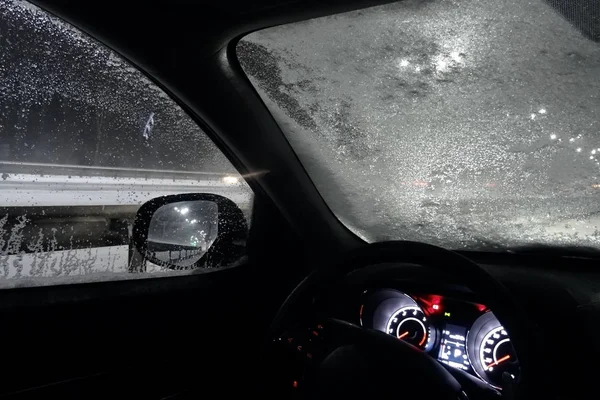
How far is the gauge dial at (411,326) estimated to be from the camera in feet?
6.23

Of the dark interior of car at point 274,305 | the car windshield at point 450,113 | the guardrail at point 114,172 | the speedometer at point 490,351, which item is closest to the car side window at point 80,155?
the guardrail at point 114,172

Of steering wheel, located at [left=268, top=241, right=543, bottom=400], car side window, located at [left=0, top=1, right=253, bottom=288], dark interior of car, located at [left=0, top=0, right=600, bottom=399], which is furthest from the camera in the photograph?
car side window, located at [left=0, top=1, right=253, bottom=288]

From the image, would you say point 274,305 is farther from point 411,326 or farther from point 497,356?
point 497,356

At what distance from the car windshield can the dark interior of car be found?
Answer: 149 mm

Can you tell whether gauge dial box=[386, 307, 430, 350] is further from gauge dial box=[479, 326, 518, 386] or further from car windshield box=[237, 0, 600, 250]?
car windshield box=[237, 0, 600, 250]

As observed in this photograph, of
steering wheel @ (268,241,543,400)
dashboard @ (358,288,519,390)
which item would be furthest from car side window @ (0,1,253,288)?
steering wheel @ (268,241,543,400)

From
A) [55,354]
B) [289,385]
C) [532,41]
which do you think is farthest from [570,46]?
[55,354]

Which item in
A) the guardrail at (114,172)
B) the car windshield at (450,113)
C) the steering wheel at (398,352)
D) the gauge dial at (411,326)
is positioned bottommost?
the gauge dial at (411,326)

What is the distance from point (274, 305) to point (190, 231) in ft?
2.35

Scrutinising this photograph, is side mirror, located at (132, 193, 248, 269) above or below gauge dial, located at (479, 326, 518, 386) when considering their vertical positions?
above

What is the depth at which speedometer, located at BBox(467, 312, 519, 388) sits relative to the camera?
162 cm

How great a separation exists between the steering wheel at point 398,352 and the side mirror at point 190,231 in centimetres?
137

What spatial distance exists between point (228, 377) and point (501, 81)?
7.21ft

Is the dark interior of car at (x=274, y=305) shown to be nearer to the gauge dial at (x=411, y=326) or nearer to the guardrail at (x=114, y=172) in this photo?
the gauge dial at (x=411, y=326)
